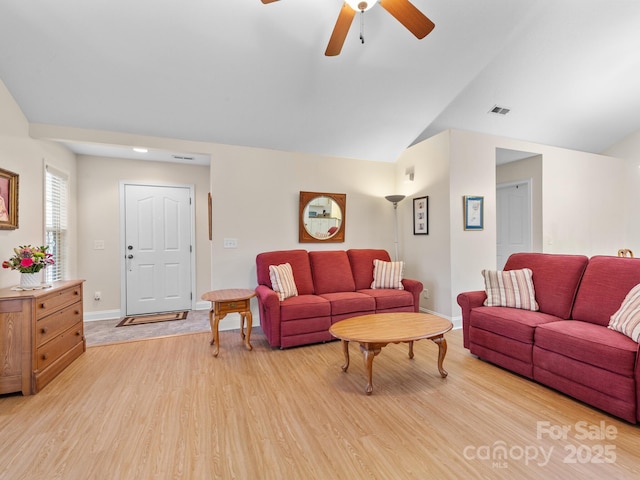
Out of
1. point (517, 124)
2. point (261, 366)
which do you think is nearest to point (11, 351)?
point (261, 366)

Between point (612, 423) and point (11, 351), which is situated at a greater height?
point (11, 351)

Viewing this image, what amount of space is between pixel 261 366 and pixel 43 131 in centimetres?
331

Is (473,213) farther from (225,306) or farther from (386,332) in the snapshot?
(225,306)

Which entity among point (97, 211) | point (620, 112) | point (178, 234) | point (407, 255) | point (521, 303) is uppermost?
point (620, 112)

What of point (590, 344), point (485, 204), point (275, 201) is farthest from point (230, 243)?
point (590, 344)

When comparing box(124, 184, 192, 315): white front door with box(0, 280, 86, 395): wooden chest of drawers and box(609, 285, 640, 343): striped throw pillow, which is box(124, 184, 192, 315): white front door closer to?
box(0, 280, 86, 395): wooden chest of drawers

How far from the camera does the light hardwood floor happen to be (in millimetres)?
1507

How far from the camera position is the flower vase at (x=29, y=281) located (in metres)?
2.50

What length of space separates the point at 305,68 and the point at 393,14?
1201mm

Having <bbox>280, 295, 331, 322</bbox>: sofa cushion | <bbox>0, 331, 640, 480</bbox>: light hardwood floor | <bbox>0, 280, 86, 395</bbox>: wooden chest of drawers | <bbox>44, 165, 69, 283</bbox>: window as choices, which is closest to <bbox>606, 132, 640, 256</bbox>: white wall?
<bbox>0, 331, 640, 480</bbox>: light hardwood floor

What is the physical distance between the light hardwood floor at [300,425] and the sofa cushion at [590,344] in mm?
336

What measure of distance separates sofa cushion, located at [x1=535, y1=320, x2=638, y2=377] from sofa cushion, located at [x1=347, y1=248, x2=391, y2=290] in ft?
6.79

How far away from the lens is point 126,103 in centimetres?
311

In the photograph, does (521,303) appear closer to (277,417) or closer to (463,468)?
(463,468)
